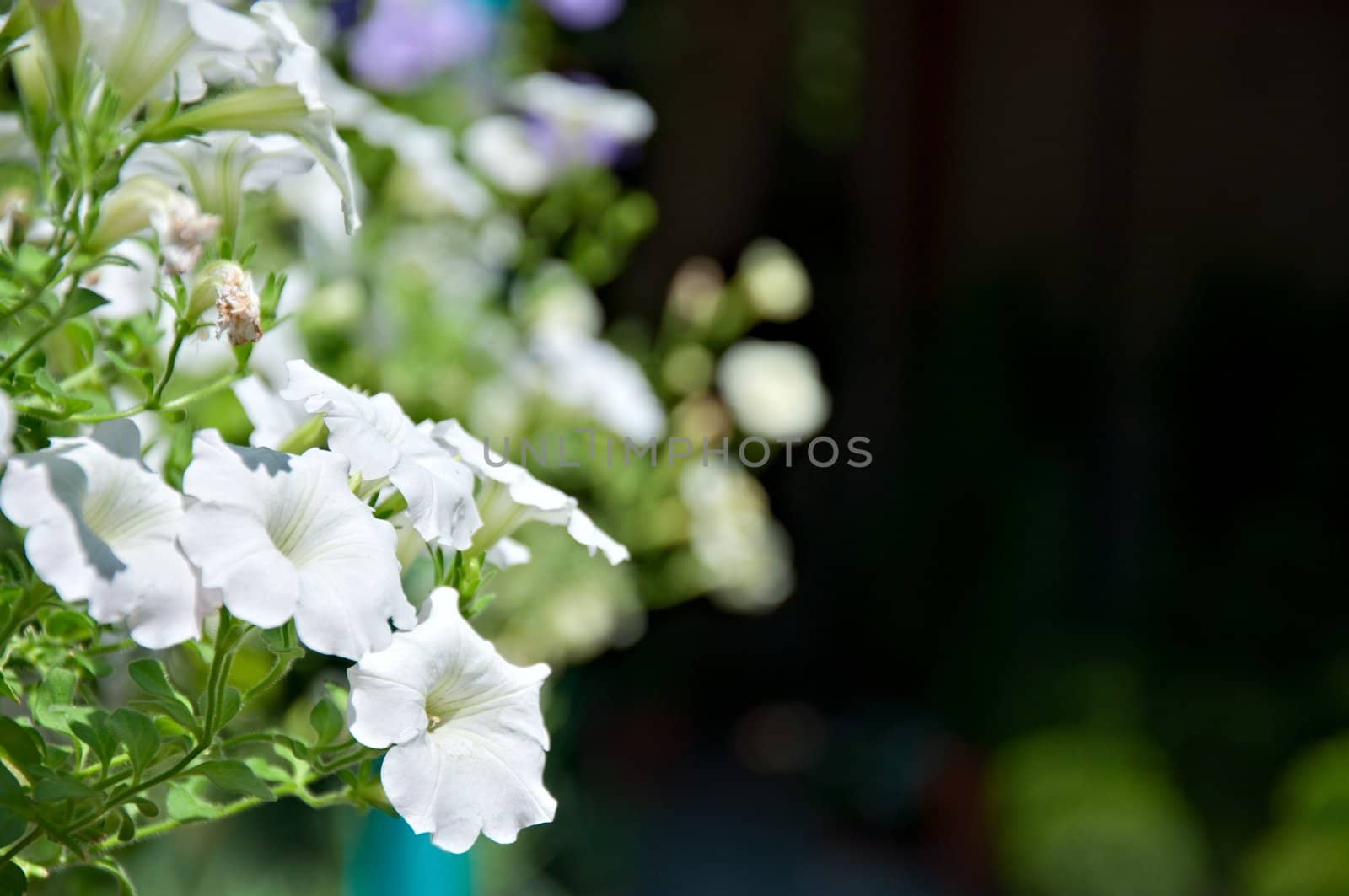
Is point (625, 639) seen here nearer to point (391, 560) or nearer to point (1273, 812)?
point (391, 560)

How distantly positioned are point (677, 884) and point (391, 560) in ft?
9.84

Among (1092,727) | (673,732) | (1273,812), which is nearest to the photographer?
(1273,812)

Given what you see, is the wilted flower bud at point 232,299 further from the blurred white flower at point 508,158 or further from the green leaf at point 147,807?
the blurred white flower at point 508,158

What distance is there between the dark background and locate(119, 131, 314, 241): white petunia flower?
2199 mm

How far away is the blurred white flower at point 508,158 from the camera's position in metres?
1.12

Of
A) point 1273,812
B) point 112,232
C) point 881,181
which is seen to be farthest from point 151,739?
point 881,181

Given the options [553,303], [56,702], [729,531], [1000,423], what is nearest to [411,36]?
[553,303]

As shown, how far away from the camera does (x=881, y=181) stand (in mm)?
3973

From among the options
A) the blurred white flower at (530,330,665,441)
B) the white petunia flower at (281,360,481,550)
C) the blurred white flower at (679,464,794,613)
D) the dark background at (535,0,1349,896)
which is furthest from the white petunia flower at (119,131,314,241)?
the dark background at (535,0,1349,896)

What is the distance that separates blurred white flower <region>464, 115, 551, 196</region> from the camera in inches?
44.0

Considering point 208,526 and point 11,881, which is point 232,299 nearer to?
point 208,526

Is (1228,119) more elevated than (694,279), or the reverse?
(694,279)

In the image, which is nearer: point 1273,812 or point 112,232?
point 112,232

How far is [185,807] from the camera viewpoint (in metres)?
0.49
